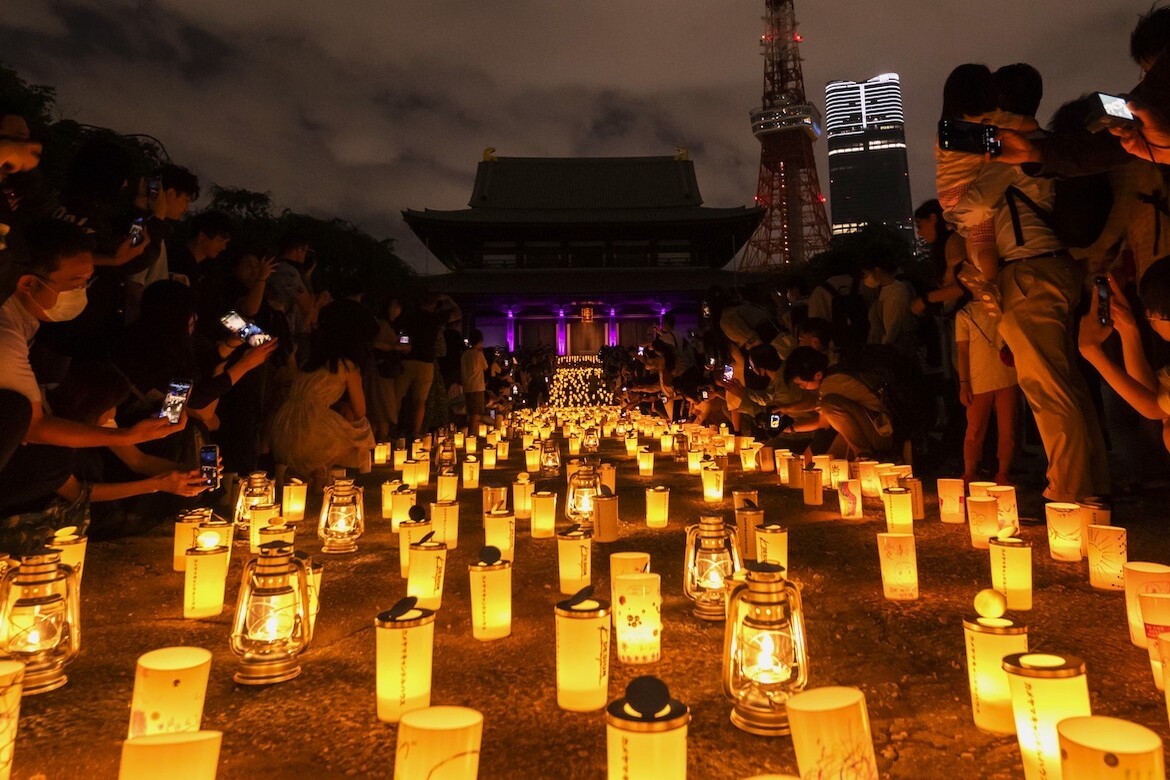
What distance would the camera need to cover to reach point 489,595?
201cm

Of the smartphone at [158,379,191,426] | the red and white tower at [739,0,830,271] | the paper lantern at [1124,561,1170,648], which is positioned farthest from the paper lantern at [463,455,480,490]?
the red and white tower at [739,0,830,271]

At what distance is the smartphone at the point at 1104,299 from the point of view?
8.51ft

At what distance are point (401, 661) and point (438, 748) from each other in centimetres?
50

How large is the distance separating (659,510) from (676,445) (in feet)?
10.2

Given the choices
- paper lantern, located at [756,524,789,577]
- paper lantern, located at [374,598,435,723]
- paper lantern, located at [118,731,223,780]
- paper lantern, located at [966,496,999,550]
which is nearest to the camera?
paper lantern, located at [118,731,223,780]

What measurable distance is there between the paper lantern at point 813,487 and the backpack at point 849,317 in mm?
1751

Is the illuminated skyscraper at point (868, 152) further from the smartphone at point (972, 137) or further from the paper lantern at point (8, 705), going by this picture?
the paper lantern at point (8, 705)

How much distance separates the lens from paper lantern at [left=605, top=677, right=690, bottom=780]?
3.45ft

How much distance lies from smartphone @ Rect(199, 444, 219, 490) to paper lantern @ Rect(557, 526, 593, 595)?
180cm

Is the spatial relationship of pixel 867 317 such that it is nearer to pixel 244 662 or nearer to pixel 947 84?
pixel 947 84

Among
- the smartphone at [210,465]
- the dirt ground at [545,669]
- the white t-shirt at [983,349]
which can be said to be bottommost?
the dirt ground at [545,669]

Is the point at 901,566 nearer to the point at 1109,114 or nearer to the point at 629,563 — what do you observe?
the point at 629,563

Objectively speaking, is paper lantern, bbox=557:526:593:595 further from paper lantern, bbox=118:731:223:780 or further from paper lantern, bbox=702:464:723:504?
paper lantern, bbox=702:464:723:504

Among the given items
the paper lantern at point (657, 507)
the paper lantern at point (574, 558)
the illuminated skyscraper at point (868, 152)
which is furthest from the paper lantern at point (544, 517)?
the illuminated skyscraper at point (868, 152)
